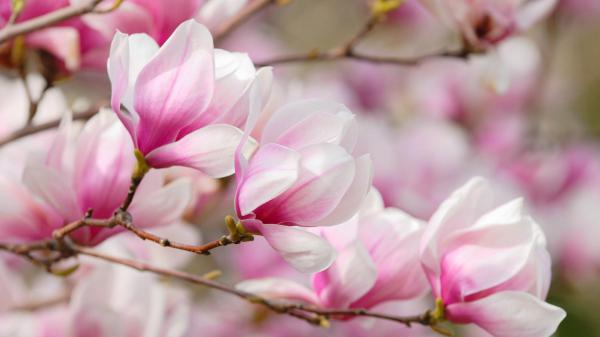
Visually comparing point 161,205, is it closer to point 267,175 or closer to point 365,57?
point 267,175

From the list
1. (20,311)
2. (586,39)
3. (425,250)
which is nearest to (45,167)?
(425,250)

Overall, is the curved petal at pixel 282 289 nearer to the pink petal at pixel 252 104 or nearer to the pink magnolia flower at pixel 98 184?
the pink magnolia flower at pixel 98 184

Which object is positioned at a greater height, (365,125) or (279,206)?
(279,206)

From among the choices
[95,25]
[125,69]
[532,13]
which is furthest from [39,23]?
[532,13]

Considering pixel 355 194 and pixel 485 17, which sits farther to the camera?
pixel 485 17

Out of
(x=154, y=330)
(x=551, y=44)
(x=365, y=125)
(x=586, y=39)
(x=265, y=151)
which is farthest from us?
(x=586, y=39)

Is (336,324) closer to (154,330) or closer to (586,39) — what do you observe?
(154,330)

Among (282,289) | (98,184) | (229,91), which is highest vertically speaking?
(229,91)
